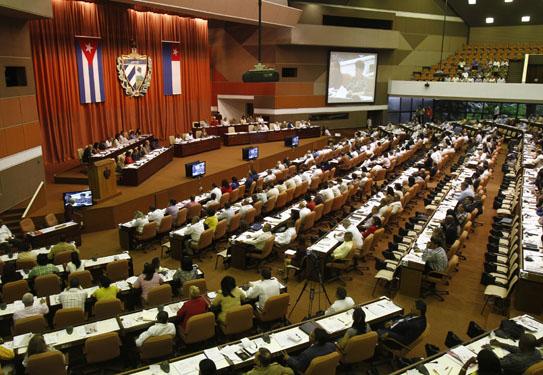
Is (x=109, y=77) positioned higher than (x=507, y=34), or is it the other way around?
(x=507, y=34)

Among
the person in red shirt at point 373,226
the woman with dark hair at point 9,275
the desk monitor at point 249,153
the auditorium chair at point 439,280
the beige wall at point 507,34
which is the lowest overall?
the auditorium chair at point 439,280

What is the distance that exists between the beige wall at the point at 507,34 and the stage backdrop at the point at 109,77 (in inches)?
836

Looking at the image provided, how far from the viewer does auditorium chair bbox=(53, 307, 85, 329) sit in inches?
252

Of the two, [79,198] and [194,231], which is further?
[79,198]

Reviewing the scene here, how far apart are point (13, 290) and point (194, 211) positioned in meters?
5.35

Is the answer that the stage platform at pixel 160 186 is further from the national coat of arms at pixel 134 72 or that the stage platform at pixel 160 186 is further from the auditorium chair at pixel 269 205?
the national coat of arms at pixel 134 72

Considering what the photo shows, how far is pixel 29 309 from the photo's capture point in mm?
6590

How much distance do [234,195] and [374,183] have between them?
216 inches

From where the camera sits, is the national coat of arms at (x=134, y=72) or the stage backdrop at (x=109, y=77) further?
the national coat of arms at (x=134, y=72)

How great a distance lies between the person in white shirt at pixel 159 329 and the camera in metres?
6.00

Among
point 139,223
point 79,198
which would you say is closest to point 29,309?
point 139,223

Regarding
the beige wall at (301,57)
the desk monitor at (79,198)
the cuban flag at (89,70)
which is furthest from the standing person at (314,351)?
the beige wall at (301,57)

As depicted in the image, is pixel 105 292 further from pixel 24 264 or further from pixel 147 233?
pixel 147 233

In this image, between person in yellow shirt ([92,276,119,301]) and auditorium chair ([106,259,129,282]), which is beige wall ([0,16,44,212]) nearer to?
auditorium chair ([106,259,129,282])
